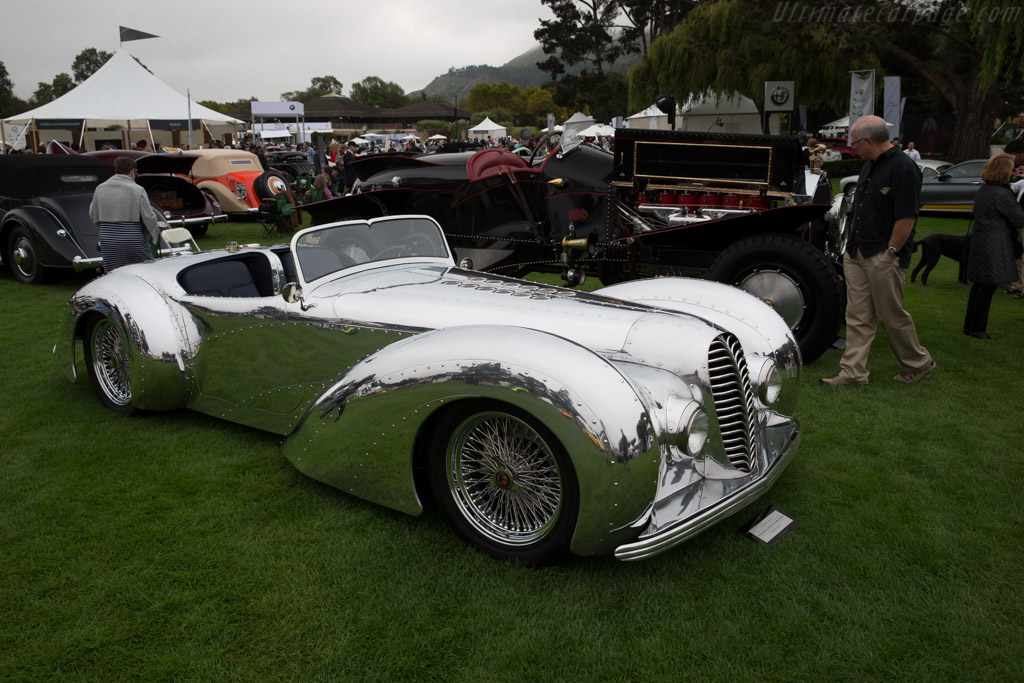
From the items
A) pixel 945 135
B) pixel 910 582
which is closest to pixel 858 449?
pixel 910 582

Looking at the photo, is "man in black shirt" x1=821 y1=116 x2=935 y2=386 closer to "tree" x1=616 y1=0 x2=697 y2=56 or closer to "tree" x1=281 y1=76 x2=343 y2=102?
"tree" x1=616 y1=0 x2=697 y2=56

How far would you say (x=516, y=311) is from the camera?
11.7ft

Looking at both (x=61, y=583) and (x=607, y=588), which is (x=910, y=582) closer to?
(x=607, y=588)

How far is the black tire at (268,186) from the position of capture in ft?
48.3

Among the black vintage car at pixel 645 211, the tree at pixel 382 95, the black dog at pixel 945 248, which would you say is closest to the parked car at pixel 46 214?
the black vintage car at pixel 645 211

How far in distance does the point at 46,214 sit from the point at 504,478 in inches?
372

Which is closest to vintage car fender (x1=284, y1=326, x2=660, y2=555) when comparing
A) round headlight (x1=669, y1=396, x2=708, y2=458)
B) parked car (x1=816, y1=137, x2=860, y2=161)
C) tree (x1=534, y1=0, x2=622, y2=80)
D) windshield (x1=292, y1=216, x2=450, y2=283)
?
round headlight (x1=669, y1=396, x2=708, y2=458)

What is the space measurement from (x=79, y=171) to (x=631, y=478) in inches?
429

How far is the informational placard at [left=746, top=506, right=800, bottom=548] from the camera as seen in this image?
Answer: 3176 millimetres

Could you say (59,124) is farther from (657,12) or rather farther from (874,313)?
(657,12)

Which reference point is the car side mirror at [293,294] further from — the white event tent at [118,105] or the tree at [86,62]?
the tree at [86,62]

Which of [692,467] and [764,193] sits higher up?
[764,193]

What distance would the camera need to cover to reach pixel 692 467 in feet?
9.87

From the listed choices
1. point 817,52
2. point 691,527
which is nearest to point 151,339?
point 691,527
